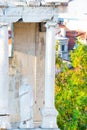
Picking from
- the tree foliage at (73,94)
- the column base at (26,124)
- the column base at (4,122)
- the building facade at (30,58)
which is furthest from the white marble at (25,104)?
the tree foliage at (73,94)

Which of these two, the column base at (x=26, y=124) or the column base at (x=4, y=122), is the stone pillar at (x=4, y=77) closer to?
the column base at (x=4, y=122)

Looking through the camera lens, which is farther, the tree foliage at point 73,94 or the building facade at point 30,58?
the tree foliage at point 73,94

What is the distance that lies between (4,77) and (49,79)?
52.9 inches

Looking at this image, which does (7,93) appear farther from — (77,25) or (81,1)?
(77,25)

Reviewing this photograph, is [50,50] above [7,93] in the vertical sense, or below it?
above

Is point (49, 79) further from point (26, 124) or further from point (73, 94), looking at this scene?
point (73, 94)

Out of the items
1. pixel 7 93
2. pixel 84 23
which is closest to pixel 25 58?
pixel 7 93

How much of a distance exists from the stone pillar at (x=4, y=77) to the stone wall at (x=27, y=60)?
115 cm

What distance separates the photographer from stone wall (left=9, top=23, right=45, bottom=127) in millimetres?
19516

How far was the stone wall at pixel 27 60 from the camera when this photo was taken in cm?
1952

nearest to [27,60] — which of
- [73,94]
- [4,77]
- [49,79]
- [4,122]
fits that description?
[49,79]

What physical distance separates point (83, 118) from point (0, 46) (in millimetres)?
9402

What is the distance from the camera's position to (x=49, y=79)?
18.7 metres

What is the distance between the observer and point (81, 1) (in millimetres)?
66625
